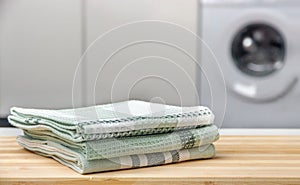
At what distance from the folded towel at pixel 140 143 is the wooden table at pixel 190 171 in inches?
1.2

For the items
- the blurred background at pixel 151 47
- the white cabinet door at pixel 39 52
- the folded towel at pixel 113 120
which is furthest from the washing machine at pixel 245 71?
the folded towel at pixel 113 120

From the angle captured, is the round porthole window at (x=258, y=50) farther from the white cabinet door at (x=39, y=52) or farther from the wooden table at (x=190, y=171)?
the wooden table at (x=190, y=171)

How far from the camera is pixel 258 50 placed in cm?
258

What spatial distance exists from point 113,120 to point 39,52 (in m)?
1.66

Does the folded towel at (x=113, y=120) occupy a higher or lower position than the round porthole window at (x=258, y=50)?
lower

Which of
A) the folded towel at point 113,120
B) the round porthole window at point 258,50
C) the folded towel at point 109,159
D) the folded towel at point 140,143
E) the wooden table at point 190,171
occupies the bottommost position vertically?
the wooden table at point 190,171

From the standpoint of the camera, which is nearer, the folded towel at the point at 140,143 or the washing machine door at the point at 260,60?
the folded towel at the point at 140,143

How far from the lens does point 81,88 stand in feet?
8.03

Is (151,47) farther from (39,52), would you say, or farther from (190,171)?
(190,171)

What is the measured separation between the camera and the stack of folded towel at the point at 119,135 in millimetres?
854

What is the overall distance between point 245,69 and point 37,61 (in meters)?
0.90

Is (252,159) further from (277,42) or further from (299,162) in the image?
(277,42)

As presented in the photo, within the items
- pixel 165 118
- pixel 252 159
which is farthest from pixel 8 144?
pixel 252 159

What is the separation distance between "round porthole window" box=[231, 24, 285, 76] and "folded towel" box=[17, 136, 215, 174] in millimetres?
1615
